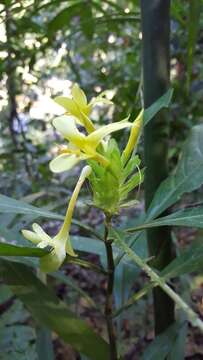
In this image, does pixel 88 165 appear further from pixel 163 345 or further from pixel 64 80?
pixel 64 80

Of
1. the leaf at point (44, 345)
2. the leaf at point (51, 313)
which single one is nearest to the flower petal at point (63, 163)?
the leaf at point (51, 313)

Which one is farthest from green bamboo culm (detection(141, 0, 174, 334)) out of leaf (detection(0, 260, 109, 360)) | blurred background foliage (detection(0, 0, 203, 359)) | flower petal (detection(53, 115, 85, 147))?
flower petal (detection(53, 115, 85, 147))

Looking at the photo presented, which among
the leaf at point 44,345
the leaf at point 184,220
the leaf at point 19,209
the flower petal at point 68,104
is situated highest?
the flower petal at point 68,104

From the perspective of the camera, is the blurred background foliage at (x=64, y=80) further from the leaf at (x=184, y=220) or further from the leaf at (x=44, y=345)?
the leaf at (x=184, y=220)

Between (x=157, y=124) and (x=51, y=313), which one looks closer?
(x=51, y=313)

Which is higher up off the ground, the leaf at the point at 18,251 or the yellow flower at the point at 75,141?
the yellow flower at the point at 75,141

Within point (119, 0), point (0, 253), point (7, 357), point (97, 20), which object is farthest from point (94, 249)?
point (119, 0)

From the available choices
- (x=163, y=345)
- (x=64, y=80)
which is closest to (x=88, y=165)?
(x=163, y=345)
